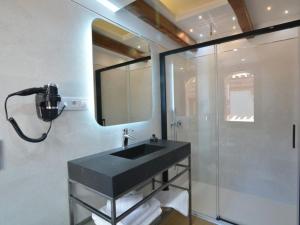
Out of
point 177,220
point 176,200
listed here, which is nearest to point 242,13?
point 176,200

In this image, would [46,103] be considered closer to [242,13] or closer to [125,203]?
[125,203]

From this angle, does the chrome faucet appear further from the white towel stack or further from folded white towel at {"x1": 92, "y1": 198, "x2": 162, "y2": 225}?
folded white towel at {"x1": 92, "y1": 198, "x2": 162, "y2": 225}

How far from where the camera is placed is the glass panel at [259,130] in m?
2.27

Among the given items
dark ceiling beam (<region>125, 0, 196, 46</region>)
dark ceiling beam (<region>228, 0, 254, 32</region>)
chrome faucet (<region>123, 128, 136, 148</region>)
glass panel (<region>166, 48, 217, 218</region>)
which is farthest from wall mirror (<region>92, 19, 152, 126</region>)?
dark ceiling beam (<region>228, 0, 254, 32</region>)

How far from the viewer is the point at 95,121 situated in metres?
1.58

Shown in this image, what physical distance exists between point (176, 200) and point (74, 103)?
1.33 m

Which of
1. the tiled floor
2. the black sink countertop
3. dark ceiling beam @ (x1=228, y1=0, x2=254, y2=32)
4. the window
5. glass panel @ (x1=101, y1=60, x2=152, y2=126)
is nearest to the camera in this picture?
the black sink countertop

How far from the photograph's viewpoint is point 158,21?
2236 millimetres

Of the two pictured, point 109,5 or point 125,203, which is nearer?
point 125,203

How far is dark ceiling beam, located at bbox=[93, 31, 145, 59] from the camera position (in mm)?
1624

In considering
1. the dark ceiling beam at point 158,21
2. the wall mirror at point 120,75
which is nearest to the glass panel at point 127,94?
the wall mirror at point 120,75

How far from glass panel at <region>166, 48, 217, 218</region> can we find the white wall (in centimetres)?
147

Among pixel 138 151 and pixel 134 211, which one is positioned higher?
pixel 138 151

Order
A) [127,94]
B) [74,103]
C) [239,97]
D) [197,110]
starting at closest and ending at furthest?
[74,103], [127,94], [239,97], [197,110]
